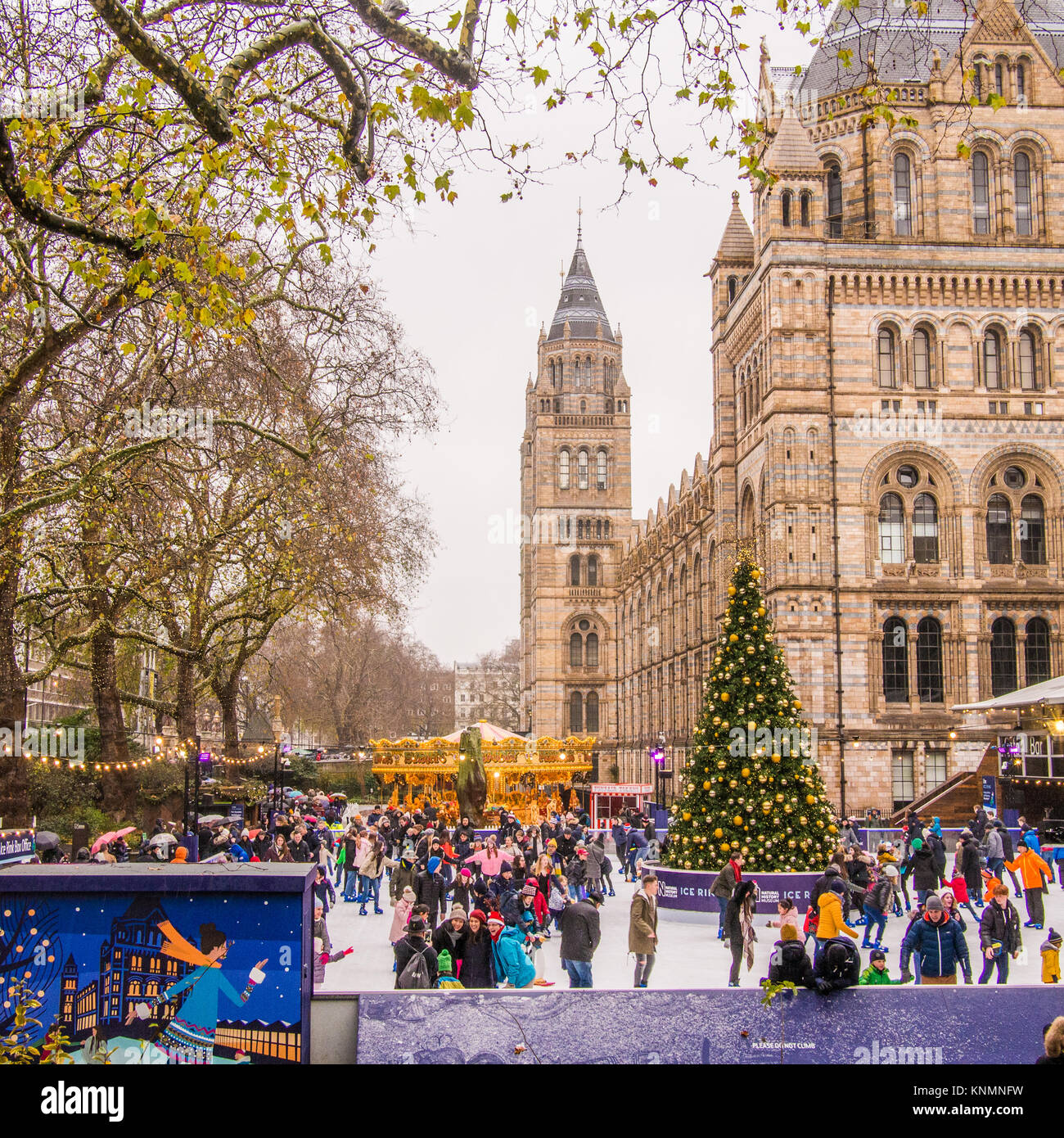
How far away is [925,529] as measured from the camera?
3716 cm

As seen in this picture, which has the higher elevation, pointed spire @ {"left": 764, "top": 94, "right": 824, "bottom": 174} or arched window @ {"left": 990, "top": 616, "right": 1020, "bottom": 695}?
pointed spire @ {"left": 764, "top": 94, "right": 824, "bottom": 174}

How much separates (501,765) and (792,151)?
21.7 m

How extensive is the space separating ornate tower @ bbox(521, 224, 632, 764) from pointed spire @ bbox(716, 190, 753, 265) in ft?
114

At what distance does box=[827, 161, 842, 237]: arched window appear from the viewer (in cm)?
4056

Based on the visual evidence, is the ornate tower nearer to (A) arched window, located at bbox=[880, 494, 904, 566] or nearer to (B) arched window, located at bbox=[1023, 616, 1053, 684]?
(A) arched window, located at bbox=[880, 494, 904, 566]

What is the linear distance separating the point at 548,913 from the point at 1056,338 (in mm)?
28203

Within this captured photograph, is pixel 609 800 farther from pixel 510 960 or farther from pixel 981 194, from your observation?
pixel 510 960

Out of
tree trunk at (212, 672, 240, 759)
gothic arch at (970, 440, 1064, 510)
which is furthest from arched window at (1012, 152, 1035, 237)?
tree trunk at (212, 672, 240, 759)

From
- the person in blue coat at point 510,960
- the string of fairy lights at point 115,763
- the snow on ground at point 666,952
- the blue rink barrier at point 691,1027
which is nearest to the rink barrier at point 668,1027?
the blue rink barrier at point 691,1027

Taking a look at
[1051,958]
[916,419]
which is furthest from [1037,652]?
[1051,958]

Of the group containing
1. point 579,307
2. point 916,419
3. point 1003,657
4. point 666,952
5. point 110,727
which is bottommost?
point 666,952

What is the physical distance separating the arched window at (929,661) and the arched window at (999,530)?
9.51 feet

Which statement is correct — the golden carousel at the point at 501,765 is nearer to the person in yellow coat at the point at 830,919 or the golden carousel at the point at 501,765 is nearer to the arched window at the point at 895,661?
the arched window at the point at 895,661

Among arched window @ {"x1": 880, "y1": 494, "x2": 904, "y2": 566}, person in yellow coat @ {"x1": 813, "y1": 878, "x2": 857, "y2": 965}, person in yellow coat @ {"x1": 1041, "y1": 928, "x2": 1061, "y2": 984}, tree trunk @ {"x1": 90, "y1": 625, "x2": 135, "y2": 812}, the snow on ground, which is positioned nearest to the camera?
person in yellow coat @ {"x1": 1041, "y1": 928, "x2": 1061, "y2": 984}
